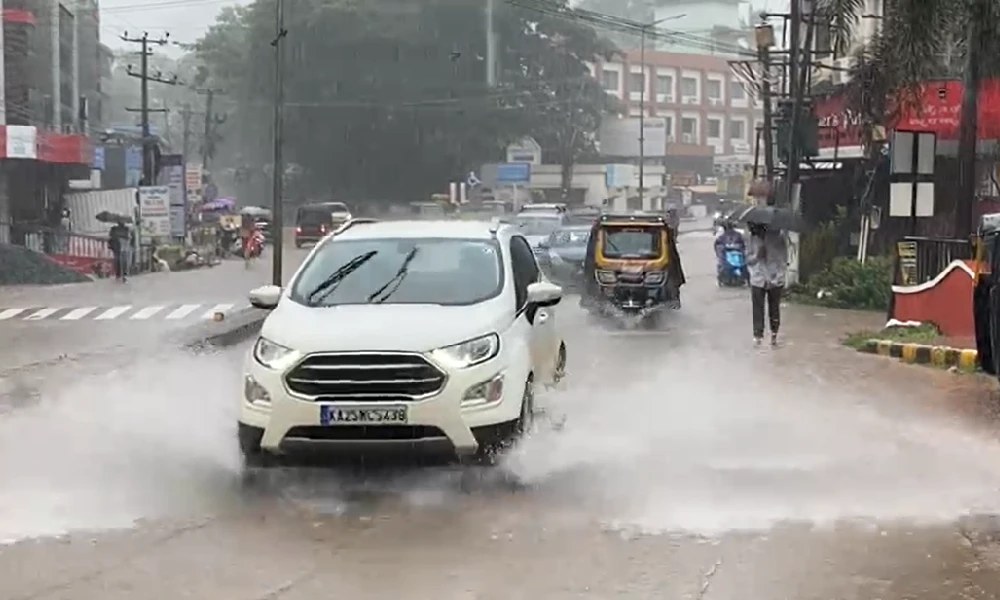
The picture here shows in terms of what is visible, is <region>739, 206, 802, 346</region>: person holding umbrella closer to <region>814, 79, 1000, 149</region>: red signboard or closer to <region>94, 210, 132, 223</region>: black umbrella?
<region>814, 79, 1000, 149</region>: red signboard

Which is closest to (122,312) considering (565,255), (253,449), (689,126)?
(565,255)

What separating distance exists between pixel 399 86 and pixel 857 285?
5355 centimetres

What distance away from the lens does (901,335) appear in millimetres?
18391

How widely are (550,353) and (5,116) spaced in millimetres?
38642

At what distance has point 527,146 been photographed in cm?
8325

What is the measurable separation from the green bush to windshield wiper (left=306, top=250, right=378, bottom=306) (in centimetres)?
1606

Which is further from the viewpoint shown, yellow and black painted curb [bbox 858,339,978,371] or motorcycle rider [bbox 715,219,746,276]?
motorcycle rider [bbox 715,219,746,276]

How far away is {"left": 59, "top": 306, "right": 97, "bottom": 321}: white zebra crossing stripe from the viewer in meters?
26.3

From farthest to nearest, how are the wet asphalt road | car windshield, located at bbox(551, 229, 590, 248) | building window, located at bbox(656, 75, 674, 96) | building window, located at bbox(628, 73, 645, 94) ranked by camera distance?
building window, located at bbox(656, 75, 674, 96) < building window, located at bbox(628, 73, 645, 94) < car windshield, located at bbox(551, 229, 590, 248) < the wet asphalt road

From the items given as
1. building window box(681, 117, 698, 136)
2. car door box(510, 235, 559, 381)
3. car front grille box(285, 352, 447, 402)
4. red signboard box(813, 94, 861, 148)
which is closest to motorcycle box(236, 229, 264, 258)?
red signboard box(813, 94, 861, 148)

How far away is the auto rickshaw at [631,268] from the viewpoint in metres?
23.8

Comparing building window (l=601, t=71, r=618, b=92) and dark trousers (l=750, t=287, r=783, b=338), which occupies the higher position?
building window (l=601, t=71, r=618, b=92)

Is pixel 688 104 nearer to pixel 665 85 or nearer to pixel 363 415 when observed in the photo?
pixel 665 85

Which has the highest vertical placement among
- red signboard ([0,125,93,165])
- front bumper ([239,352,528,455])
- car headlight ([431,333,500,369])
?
red signboard ([0,125,93,165])
